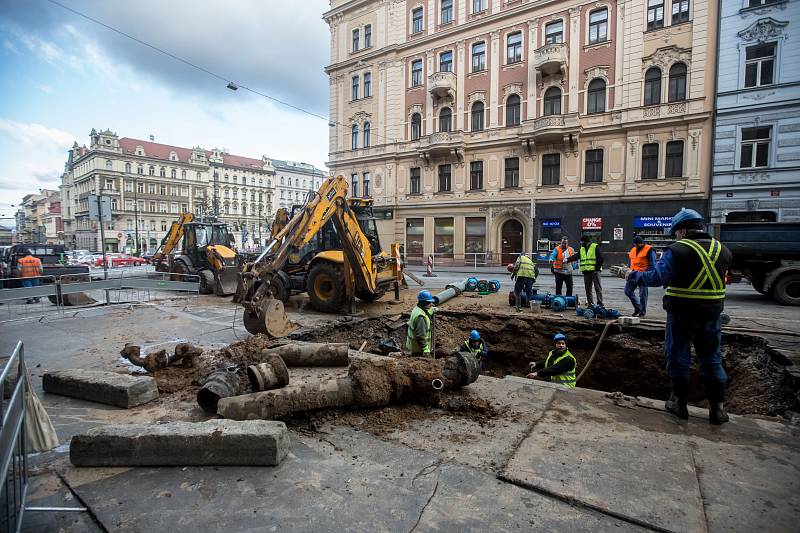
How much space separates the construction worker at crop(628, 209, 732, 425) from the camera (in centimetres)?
365

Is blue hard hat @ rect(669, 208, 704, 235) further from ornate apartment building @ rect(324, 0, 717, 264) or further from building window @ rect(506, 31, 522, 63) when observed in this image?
building window @ rect(506, 31, 522, 63)

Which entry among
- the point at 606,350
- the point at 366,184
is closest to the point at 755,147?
the point at 606,350

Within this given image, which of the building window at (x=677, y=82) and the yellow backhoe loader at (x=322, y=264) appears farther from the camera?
the building window at (x=677, y=82)

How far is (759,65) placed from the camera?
1875 cm

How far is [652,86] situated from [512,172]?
8.42 meters

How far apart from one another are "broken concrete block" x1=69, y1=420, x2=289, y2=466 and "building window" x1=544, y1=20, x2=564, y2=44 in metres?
27.3

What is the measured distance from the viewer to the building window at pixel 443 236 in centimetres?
2780

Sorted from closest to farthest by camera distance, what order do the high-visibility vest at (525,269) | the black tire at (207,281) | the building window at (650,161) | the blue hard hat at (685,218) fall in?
the blue hard hat at (685,218), the high-visibility vest at (525,269), the black tire at (207,281), the building window at (650,161)

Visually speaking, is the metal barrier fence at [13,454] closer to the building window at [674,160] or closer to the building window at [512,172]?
the building window at [512,172]

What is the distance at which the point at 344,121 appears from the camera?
32.0 meters

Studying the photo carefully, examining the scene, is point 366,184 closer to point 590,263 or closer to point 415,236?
point 415,236

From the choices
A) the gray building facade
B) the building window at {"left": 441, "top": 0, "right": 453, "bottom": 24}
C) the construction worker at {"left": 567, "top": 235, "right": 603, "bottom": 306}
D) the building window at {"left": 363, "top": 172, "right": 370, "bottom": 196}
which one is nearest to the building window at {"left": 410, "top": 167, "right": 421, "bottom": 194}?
the building window at {"left": 363, "top": 172, "right": 370, "bottom": 196}

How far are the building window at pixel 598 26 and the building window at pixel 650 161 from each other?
667cm

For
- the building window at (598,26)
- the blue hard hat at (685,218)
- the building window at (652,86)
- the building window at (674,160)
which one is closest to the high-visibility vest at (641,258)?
A: the blue hard hat at (685,218)
